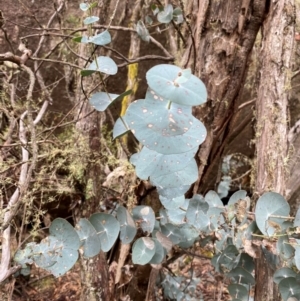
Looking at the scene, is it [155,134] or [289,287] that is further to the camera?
[289,287]

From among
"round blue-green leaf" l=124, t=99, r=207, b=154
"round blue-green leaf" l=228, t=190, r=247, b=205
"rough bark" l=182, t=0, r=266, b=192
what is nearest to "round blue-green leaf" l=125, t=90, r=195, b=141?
"round blue-green leaf" l=124, t=99, r=207, b=154

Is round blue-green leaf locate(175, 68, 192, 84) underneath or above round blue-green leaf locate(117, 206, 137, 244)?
above

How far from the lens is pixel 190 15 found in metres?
1.03

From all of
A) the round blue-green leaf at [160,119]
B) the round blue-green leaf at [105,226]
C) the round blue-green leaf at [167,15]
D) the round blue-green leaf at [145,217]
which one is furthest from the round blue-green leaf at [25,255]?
the round blue-green leaf at [167,15]

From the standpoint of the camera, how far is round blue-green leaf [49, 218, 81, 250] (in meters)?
0.62

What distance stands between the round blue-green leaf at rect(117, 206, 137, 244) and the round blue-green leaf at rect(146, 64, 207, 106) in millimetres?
422

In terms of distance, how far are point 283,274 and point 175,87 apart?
0.47 metres

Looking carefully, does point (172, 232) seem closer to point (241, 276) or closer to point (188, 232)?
point (188, 232)

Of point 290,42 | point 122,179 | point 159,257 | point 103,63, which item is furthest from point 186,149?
point 122,179

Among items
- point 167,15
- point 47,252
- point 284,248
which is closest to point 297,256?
point 284,248

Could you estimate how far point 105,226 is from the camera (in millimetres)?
702

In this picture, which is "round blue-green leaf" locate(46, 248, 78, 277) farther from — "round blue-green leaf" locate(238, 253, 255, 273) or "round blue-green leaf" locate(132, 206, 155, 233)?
"round blue-green leaf" locate(238, 253, 255, 273)

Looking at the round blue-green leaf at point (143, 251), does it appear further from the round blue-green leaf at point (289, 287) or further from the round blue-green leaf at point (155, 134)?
the round blue-green leaf at point (155, 134)

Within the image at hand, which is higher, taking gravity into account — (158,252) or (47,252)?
(47,252)
